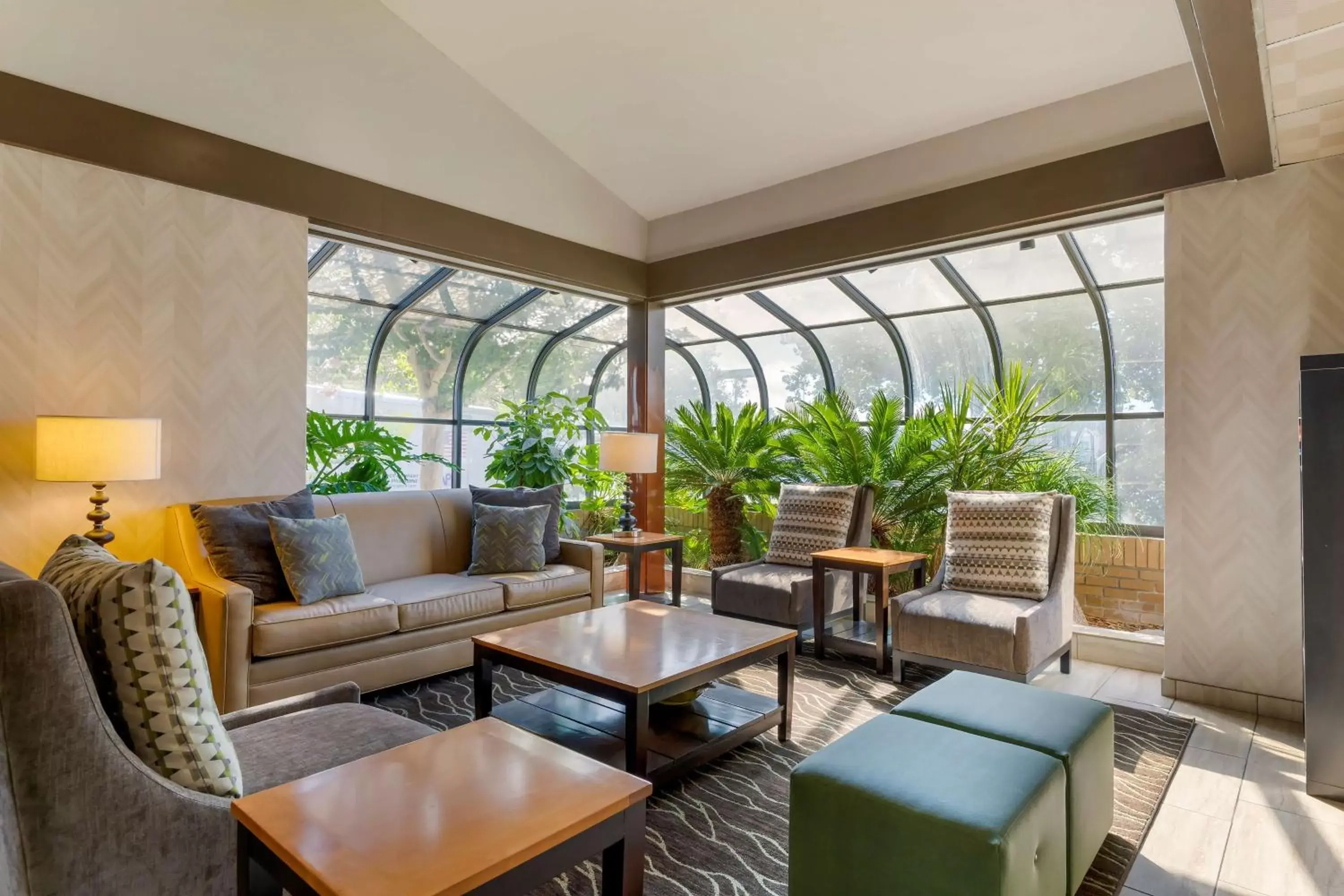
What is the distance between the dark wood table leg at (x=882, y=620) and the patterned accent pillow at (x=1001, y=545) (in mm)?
394

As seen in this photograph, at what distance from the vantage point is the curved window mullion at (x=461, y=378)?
23.3ft

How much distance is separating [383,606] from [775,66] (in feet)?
11.6

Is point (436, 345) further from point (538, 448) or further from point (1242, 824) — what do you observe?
point (1242, 824)

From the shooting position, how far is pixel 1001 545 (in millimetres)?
3854

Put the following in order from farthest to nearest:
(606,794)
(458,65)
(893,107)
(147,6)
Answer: (458,65)
(893,107)
(147,6)
(606,794)

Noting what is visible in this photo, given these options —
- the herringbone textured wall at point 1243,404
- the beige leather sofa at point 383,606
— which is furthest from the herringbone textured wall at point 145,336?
the herringbone textured wall at point 1243,404

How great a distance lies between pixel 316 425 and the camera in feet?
16.5

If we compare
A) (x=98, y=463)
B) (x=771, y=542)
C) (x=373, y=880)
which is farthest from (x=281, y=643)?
(x=771, y=542)

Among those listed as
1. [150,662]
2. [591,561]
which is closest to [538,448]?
Answer: [591,561]

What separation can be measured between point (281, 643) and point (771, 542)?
2.89 meters

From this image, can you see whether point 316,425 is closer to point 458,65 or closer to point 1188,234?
point 458,65

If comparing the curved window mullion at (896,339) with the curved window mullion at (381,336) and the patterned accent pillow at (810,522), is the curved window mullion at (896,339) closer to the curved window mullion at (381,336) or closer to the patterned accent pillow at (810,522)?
the patterned accent pillow at (810,522)

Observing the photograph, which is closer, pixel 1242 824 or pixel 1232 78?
pixel 1242 824

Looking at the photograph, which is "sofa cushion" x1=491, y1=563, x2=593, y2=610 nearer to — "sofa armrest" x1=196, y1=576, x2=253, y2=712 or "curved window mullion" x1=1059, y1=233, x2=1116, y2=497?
"sofa armrest" x1=196, y1=576, x2=253, y2=712
